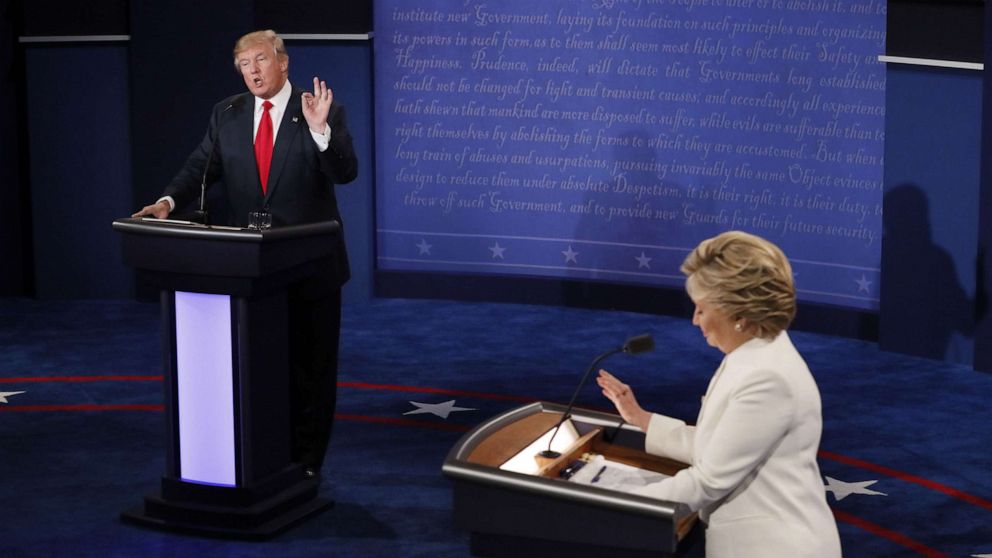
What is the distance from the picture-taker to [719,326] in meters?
2.85

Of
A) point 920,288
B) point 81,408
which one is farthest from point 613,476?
point 920,288

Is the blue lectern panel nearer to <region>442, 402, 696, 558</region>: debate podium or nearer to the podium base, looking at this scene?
the podium base

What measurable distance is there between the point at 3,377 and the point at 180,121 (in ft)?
7.56

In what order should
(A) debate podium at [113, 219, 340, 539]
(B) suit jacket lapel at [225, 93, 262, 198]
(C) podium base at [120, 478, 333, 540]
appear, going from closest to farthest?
(A) debate podium at [113, 219, 340, 539] < (C) podium base at [120, 478, 333, 540] < (B) suit jacket lapel at [225, 93, 262, 198]

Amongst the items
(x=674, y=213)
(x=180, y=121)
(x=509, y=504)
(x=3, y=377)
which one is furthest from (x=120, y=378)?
(x=509, y=504)

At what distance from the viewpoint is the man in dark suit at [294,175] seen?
5418 millimetres

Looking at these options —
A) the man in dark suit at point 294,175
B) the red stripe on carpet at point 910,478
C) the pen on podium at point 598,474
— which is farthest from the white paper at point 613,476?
the red stripe on carpet at point 910,478

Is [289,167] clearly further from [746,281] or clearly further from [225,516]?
[746,281]

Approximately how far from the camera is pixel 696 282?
2.83 meters

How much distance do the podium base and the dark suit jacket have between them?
Result: 863 millimetres

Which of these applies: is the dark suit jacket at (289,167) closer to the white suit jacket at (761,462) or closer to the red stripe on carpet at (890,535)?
the red stripe on carpet at (890,535)

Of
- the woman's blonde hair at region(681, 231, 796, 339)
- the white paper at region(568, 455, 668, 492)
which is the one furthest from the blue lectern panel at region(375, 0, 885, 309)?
the woman's blonde hair at region(681, 231, 796, 339)

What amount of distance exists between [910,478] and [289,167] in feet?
9.20

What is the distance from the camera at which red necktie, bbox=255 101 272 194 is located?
18.0 feet
